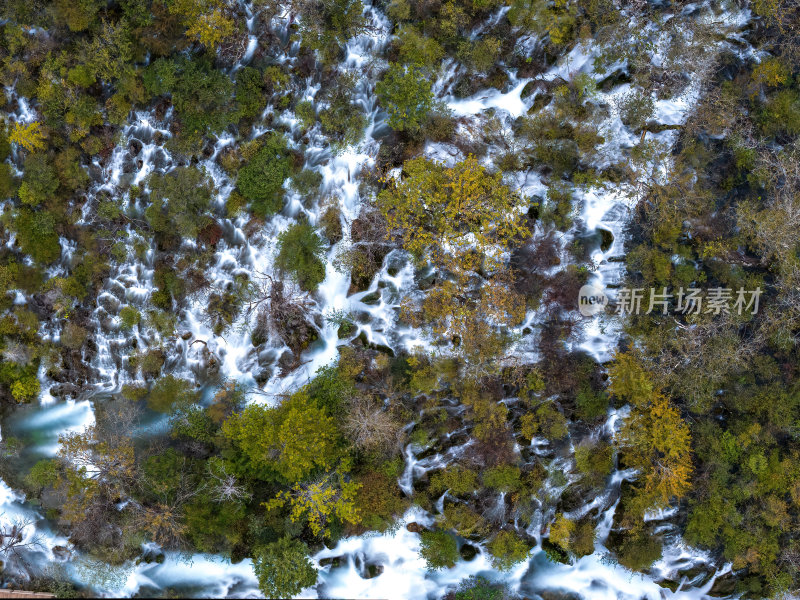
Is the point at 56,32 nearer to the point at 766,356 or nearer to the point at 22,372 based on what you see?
the point at 22,372

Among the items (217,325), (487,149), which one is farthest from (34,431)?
(487,149)

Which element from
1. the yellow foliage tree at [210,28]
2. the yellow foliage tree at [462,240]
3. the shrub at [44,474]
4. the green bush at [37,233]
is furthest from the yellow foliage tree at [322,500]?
the yellow foliage tree at [210,28]

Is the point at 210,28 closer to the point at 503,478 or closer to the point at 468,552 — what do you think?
the point at 503,478

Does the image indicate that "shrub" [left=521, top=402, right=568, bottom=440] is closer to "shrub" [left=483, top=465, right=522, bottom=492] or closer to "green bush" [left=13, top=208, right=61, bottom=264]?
"shrub" [left=483, top=465, right=522, bottom=492]

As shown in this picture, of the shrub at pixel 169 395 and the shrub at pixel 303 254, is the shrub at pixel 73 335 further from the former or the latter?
the shrub at pixel 303 254

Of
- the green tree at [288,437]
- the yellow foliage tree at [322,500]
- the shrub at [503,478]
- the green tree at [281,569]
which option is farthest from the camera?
the shrub at [503,478]

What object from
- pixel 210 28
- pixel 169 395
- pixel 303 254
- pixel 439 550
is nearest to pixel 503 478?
pixel 439 550

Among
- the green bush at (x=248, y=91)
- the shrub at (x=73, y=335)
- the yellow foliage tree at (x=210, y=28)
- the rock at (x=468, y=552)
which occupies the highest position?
the yellow foliage tree at (x=210, y=28)
